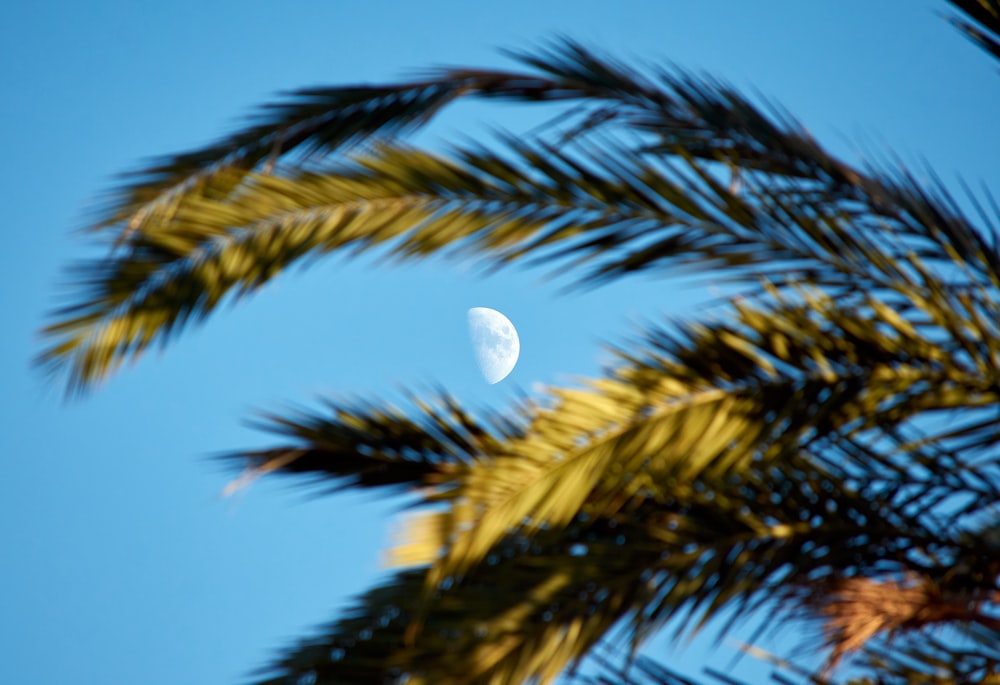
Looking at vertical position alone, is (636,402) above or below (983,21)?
below

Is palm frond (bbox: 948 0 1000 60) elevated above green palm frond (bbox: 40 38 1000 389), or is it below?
above

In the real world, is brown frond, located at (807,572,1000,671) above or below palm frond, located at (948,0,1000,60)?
below

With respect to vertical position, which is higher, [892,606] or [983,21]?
[983,21]

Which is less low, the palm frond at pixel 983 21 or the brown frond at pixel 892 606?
the palm frond at pixel 983 21

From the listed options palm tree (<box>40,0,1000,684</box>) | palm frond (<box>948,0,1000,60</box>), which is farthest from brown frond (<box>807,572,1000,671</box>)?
palm frond (<box>948,0,1000,60</box>)

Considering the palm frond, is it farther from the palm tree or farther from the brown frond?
the brown frond

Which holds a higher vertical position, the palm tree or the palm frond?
the palm frond

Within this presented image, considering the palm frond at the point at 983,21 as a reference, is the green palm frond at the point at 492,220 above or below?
below

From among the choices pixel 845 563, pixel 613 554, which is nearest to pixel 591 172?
pixel 613 554

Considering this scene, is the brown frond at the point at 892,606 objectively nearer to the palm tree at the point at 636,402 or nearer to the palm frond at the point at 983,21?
the palm tree at the point at 636,402

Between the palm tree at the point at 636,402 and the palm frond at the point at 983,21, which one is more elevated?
the palm frond at the point at 983,21

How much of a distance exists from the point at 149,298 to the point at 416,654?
4.11 ft

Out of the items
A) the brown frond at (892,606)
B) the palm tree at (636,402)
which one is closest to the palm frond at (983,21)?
the palm tree at (636,402)

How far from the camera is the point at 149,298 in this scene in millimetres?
3197
